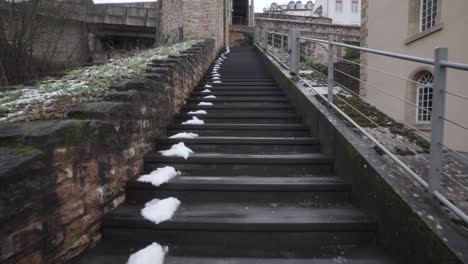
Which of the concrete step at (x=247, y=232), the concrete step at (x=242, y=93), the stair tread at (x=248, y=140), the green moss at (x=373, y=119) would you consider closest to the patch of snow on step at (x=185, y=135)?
the stair tread at (x=248, y=140)

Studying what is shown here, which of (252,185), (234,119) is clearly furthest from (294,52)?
(252,185)

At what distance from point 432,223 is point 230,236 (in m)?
1.34

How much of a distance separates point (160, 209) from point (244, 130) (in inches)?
77.1

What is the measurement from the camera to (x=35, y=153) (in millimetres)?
1900

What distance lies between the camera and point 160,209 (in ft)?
8.55

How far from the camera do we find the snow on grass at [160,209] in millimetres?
2498

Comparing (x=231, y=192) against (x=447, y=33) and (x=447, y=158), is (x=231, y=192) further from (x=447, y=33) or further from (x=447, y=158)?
(x=447, y=33)

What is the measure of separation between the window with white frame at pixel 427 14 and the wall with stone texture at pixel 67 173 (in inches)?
352

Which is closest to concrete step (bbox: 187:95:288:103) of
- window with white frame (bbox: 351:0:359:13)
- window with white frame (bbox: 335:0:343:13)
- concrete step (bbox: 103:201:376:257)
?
concrete step (bbox: 103:201:376:257)

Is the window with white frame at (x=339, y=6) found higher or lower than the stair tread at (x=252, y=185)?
higher

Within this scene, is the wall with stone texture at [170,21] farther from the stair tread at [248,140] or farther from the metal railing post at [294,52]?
the stair tread at [248,140]

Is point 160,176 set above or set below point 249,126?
below

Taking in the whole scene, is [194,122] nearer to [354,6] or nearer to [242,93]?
[242,93]

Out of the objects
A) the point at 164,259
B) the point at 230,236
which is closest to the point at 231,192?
the point at 230,236
